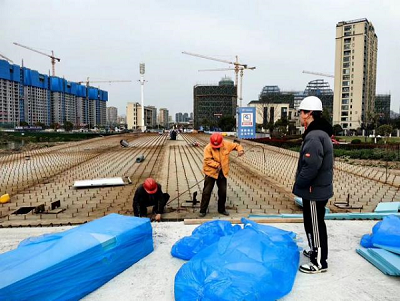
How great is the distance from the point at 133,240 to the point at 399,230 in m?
2.35

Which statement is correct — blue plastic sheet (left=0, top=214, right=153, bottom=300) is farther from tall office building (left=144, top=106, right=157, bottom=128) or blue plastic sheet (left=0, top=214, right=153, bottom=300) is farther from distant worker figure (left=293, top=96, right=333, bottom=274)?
tall office building (left=144, top=106, right=157, bottom=128)

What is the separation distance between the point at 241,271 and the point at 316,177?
107 centimetres

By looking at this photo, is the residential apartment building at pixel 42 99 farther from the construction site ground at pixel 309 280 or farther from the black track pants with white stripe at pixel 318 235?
the black track pants with white stripe at pixel 318 235

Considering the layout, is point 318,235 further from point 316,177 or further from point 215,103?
point 215,103

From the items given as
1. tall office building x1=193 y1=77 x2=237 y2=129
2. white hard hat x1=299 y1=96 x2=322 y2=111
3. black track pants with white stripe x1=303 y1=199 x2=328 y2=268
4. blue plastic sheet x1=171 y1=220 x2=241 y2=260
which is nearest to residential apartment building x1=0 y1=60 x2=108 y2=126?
tall office building x1=193 y1=77 x2=237 y2=129

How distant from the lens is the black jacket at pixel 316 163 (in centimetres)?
256

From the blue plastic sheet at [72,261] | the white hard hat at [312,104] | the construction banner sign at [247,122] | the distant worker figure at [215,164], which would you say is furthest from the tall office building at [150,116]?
the white hard hat at [312,104]

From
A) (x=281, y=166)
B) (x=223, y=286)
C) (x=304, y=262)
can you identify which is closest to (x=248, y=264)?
(x=223, y=286)

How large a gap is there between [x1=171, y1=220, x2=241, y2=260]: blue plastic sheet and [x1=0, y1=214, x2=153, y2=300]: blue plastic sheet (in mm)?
360

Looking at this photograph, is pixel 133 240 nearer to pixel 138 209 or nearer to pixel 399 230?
pixel 138 209

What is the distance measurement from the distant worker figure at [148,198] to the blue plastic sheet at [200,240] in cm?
138

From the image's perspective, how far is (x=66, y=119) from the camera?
108 meters

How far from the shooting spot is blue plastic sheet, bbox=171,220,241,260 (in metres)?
2.92

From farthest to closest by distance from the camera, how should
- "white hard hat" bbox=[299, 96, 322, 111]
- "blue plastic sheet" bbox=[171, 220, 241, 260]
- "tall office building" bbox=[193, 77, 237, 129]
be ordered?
"tall office building" bbox=[193, 77, 237, 129] → "blue plastic sheet" bbox=[171, 220, 241, 260] → "white hard hat" bbox=[299, 96, 322, 111]
